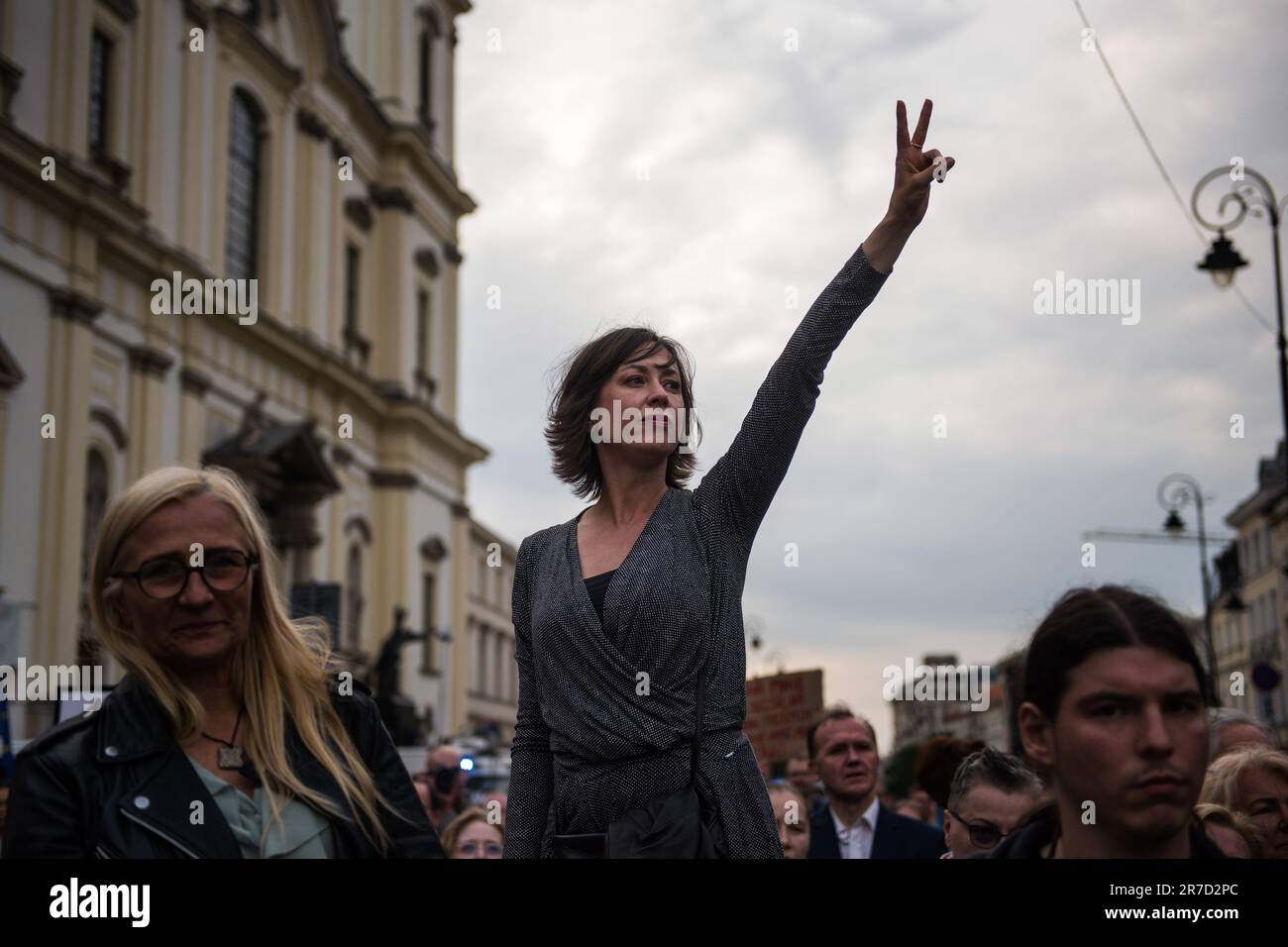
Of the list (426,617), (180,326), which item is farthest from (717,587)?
(426,617)

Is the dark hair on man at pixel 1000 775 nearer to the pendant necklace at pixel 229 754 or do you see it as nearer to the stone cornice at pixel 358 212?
the pendant necklace at pixel 229 754

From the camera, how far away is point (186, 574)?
2498 millimetres

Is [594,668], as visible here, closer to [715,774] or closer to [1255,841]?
[715,774]

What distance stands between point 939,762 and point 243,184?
93.1ft

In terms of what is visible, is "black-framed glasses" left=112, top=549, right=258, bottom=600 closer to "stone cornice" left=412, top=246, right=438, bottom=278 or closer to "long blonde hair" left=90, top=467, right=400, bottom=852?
"long blonde hair" left=90, top=467, right=400, bottom=852

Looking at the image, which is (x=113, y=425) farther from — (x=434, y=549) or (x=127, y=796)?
(x=127, y=796)

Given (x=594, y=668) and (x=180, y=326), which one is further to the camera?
(x=180, y=326)

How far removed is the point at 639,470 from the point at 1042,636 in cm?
119

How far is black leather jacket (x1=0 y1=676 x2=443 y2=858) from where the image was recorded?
7.49ft

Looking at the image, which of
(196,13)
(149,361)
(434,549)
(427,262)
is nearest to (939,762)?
(149,361)

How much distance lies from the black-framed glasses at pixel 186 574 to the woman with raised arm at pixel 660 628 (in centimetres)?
60

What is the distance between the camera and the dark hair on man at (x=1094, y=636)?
196 cm

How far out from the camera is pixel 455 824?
7043 millimetres
